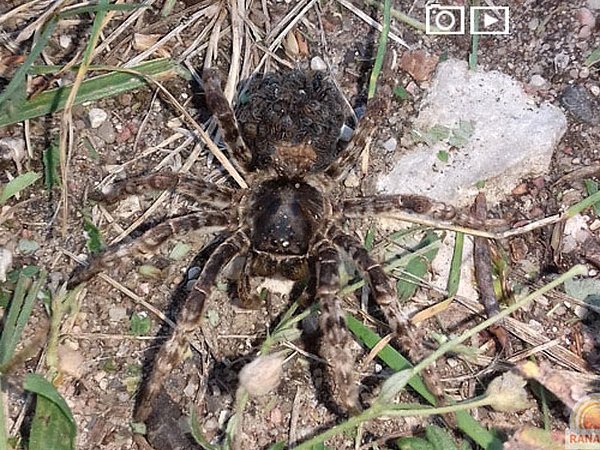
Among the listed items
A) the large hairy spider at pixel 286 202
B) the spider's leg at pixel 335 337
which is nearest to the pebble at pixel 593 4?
the large hairy spider at pixel 286 202

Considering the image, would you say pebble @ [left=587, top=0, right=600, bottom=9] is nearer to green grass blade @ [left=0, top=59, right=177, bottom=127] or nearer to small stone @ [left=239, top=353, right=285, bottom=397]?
green grass blade @ [left=0, top=59, right=177, bottom=127]

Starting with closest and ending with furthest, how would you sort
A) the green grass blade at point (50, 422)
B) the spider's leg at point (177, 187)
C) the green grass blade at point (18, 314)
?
1. the green grass blade at point (50, 422)
2. the green grass blade at point (18, 314)
3. the spider's leg at point (177, 187)

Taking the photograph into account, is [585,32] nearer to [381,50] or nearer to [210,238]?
[381,50]

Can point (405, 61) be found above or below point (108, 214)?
above

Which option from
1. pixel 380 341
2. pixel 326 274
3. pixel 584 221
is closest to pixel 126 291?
pixel 326 274

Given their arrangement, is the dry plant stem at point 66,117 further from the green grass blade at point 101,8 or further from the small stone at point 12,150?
the small stone at point 12,150

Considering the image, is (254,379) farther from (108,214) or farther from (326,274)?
(108,214)

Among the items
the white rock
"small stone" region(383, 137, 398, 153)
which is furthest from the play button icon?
"small stone" region(383, 137, 398, 153)
